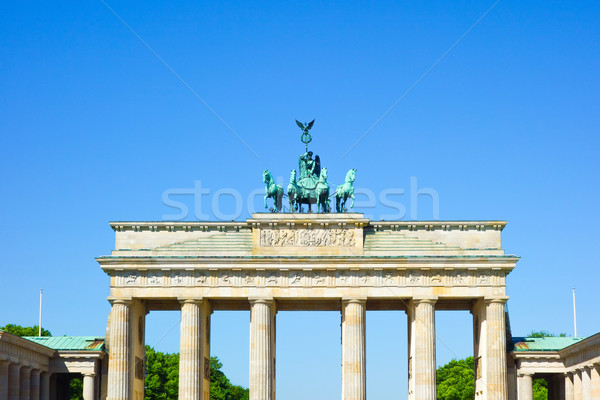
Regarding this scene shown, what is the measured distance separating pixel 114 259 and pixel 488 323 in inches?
1146

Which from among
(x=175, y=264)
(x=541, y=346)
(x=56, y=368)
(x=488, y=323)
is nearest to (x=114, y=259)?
(x=175, y=264)

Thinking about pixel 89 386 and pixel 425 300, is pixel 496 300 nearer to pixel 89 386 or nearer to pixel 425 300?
pixel 425 300

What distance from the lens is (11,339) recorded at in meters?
70.6

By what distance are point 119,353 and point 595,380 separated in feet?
115

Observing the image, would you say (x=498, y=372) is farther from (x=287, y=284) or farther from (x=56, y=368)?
(x=56, y=368)

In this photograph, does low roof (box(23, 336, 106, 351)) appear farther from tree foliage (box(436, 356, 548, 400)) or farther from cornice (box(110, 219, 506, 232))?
tree foliage (box(436, 356, 548, 400))

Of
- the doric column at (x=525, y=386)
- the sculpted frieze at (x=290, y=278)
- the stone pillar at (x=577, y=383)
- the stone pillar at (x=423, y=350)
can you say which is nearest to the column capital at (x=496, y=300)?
the sculpted frieze at (x=290, y=278)

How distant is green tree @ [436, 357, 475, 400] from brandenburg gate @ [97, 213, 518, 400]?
56.7 m

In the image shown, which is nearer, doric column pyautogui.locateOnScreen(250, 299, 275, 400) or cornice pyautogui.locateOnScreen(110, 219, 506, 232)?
doric column pyautogui.locateOnScreen(250, 299, 275, 400)

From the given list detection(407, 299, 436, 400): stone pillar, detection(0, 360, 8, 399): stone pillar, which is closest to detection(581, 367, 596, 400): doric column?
detection(407, 299, 436, 400): stone pillar

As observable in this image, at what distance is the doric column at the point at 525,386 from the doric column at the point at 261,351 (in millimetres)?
19449

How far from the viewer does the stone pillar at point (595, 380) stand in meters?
72.4

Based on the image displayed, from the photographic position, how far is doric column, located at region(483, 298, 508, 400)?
78.7 meters

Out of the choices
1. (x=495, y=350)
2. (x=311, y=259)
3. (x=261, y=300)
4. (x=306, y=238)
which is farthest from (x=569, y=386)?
(x=261, y=300)
